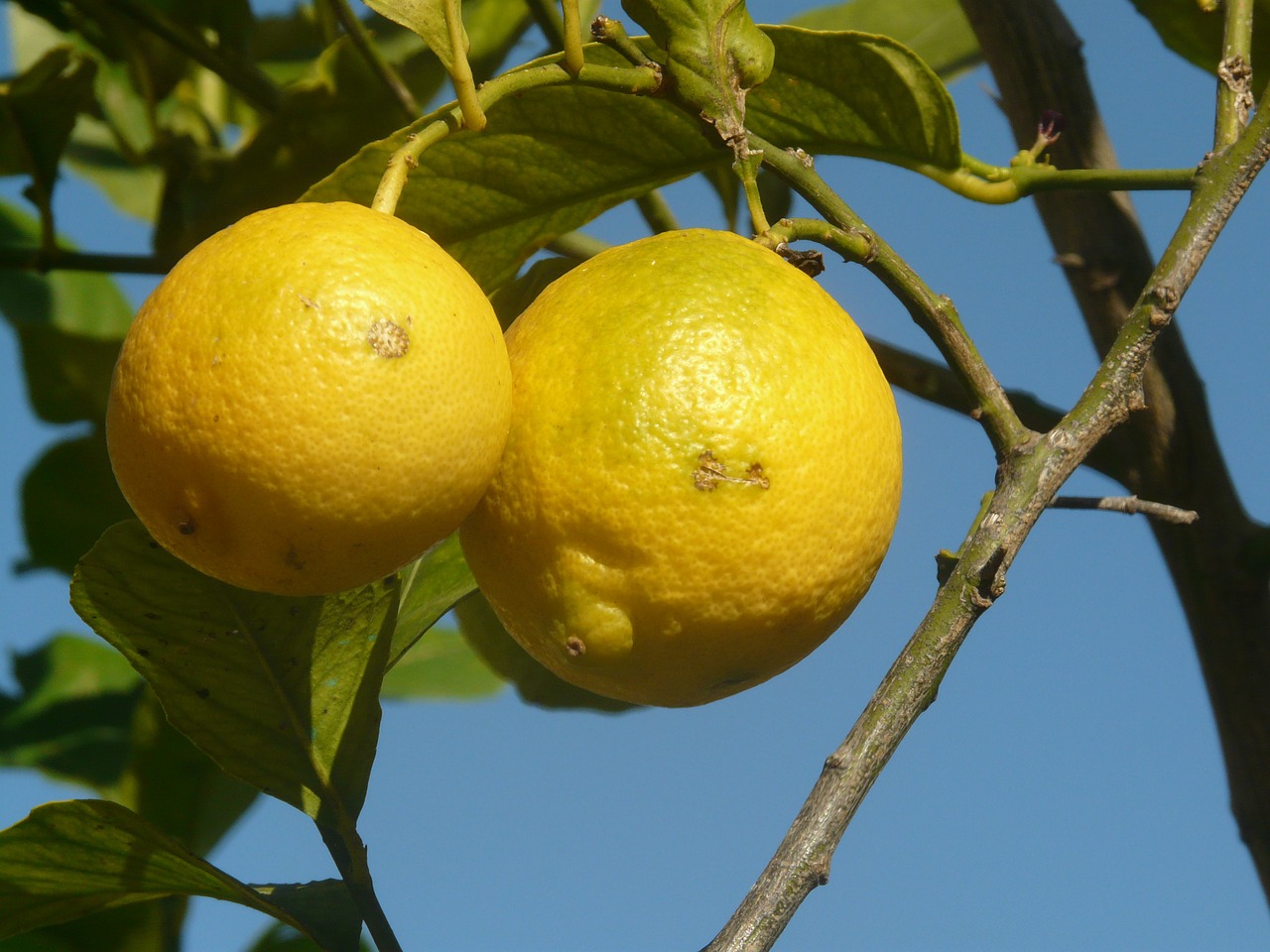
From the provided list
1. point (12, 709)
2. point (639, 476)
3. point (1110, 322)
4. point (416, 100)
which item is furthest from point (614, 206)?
point (12, 709)

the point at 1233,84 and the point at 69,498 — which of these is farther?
the point at 69,498

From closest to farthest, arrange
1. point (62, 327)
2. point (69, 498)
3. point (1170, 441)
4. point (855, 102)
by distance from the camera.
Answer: point (855, 102) < point (1170, 441) < point (69, 498) < point (62, 327)

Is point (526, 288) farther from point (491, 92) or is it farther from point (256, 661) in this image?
point (256, 661)

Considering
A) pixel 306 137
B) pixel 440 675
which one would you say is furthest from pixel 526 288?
pixel 440 675

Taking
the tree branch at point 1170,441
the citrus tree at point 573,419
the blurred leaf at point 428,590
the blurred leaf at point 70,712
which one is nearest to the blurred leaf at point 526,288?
the citrus tree at point 573,419

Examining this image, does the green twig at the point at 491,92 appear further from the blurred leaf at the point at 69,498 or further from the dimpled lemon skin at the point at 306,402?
the blurred leaf at the point at 69,498

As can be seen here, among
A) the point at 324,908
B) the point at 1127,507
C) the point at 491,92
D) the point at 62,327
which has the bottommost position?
the point at 324,908

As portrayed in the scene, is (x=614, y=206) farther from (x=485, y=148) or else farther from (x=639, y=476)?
(x=639, y=476)

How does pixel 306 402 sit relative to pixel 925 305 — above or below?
below
